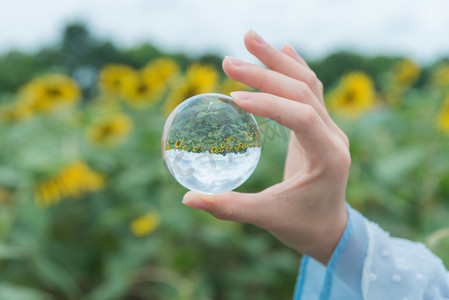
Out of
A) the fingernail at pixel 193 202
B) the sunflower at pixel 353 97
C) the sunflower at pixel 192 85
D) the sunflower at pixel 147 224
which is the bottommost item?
the sunflower at pixel 147 224

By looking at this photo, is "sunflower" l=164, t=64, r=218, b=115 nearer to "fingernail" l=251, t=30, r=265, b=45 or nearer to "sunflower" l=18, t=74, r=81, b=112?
"sunflower" l=18, t=74, r=81, b=112

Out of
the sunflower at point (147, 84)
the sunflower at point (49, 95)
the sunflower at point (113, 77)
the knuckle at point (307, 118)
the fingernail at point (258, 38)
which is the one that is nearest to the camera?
the knuckle at point (307, 118)

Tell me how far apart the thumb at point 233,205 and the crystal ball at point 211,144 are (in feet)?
0.06

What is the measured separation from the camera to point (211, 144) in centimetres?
63

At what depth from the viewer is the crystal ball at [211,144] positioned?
64cm

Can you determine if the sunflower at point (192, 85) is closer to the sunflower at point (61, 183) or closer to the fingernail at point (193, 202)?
the sunflower at point (61, 183)

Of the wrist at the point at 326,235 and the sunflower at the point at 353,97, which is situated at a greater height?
the wrist at the point at 326,235

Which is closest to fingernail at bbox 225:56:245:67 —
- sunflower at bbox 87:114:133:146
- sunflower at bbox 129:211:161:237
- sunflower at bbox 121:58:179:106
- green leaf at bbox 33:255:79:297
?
sunflower at bbox 129:211:161:237

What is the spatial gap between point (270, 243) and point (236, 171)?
1679 millimetres

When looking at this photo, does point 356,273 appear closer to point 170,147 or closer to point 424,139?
point 170,147

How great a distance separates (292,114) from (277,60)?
0.16 meters

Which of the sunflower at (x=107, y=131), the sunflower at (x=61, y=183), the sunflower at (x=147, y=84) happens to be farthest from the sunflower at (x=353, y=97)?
the sunflower at (x=61, y=183)

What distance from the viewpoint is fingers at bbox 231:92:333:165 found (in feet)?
1.91

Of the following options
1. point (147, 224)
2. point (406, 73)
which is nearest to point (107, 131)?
point (147, 224)
